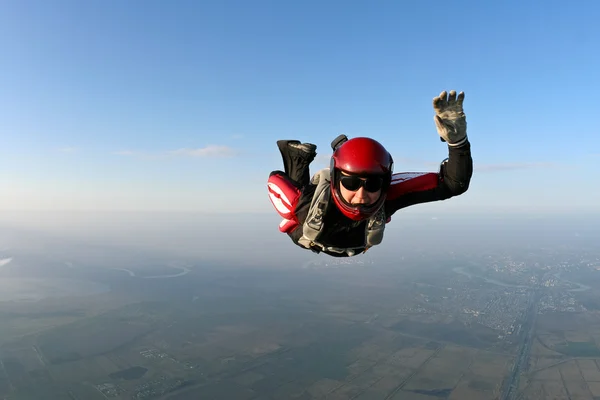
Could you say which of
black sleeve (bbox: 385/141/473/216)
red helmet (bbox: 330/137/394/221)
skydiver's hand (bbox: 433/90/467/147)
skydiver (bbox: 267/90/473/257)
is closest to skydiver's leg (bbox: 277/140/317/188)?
skydiver (bbox: 267/90/473/257)

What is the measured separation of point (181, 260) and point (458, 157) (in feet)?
509

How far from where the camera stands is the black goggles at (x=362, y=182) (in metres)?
3.19

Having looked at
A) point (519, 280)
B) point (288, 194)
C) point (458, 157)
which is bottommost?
point (519, 280)

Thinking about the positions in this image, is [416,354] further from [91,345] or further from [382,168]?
[382,168]

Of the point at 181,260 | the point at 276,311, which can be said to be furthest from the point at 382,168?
the point at 181,260

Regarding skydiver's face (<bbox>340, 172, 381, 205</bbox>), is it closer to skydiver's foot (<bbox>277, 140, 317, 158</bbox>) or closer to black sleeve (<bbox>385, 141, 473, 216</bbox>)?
black sleeve (<bbox>385, 141, 473, 216</bbox>)

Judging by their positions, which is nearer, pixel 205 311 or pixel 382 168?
pixel 382 168

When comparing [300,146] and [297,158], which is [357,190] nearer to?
[300,146]

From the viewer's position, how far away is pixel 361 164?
3.09 m

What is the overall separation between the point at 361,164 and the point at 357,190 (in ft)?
0.83

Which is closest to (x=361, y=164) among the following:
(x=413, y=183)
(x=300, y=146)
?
(x=413, y=183)

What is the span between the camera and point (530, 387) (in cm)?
4494

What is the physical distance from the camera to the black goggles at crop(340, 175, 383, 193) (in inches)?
125

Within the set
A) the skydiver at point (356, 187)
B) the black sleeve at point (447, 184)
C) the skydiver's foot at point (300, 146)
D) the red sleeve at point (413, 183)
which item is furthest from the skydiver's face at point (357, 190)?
the skydiver's foot at point (300, 146)
